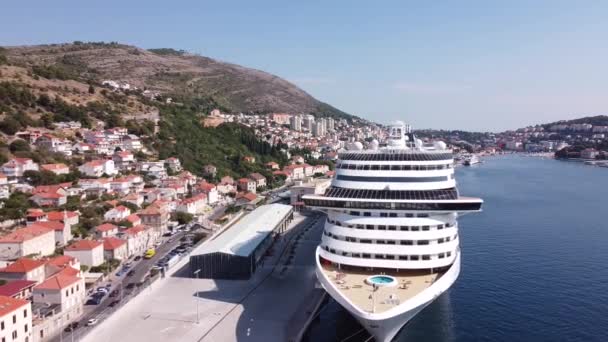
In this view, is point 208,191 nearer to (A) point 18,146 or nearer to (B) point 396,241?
(A) point 18,146

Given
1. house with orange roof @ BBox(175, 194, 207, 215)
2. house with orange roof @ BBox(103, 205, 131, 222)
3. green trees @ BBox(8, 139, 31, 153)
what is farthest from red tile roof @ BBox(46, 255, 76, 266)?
green trees @ BBox(8, 139, 31, 153)

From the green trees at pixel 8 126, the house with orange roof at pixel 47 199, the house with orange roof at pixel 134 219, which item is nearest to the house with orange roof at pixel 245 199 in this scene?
the house with orange roof at pixel 134 219

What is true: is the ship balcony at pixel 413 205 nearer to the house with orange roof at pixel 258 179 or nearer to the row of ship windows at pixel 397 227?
the row of ship windows at pixel 397 227

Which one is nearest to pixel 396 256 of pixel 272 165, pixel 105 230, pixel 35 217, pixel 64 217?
pixel 105 230

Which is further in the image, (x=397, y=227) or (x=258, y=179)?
(x=258, y=179)

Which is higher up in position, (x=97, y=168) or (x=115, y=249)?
(x=97, y=168)

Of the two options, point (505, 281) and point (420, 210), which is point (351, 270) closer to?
point (420, 210)

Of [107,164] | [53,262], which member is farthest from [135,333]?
[107,164]
